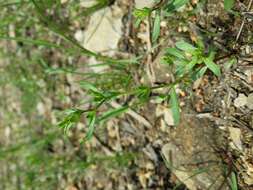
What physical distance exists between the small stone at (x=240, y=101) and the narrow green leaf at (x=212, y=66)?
18cm

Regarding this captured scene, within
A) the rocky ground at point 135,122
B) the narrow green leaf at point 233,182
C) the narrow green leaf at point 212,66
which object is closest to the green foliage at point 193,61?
the narrow green leaf at point 212,66

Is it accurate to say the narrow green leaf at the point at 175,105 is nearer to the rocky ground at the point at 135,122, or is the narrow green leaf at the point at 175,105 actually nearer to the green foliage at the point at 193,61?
the green foliage at the point at 193,61

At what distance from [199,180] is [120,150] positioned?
0.60m

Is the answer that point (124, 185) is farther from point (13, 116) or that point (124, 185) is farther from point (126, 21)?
point (13, 116)

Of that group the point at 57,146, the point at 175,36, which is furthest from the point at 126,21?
the point at 57,146

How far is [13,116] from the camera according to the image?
3211 millimetres

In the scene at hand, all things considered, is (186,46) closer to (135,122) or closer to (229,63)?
(229,63)

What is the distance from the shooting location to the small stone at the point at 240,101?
5.87 feet

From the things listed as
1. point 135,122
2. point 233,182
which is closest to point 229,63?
point 233,182

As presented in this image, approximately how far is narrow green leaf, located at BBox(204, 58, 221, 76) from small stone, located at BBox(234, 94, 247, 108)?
177 mm

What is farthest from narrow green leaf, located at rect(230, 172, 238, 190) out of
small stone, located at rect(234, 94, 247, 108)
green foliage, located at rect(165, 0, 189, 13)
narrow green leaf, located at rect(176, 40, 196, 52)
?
green foliage, located at rect(165, 0, 189, 13)

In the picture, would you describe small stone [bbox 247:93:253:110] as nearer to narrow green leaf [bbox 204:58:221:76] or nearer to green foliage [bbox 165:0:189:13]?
narrow green leaf [bbox 204:58:221:76]

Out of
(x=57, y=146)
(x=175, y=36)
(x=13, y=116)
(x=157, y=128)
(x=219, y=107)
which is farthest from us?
(x=13, y=116)

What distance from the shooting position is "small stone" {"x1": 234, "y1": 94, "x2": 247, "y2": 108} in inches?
70.5
